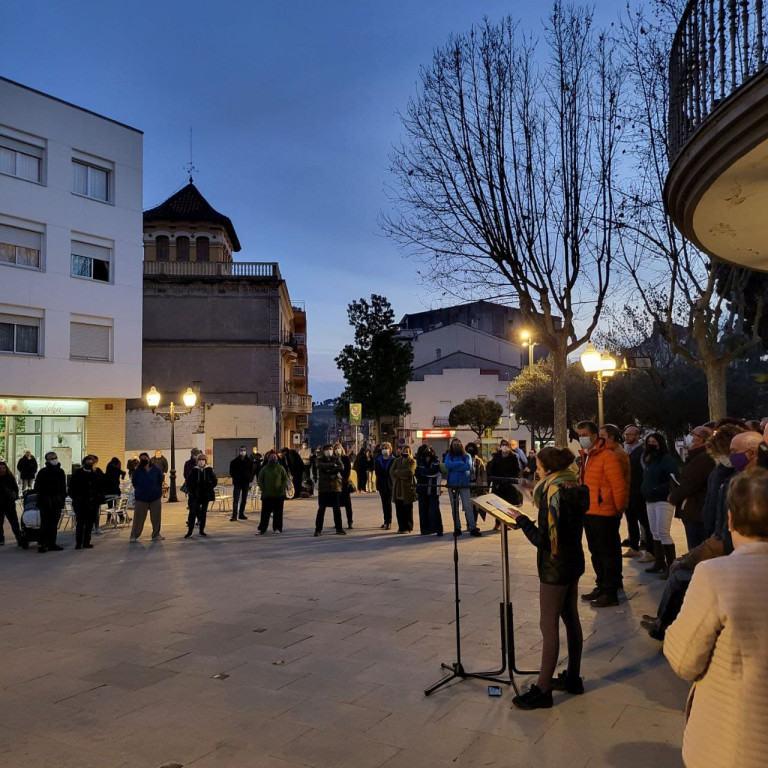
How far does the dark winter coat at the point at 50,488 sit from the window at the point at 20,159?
14622 mm

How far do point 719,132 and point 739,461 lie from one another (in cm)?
228

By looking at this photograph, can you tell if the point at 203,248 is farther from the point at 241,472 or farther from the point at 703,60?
the point at 703,60

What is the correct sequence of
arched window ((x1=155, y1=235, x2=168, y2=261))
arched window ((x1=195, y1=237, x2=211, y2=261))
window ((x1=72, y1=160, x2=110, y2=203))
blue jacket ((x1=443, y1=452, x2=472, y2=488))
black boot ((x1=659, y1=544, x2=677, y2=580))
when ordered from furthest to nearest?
arched window ((x1=195, y1=237, x2=211, y2=261)) → arched window ((x1=155, y1=235, x2=168, y2=261)) → window ((x1=72, y1=160, x2=110, y2=203)) → blue jacket ((x1=443, y1=452, x2=472, y2=488)) → black boot ((x1=659, y1=544, x2=677, y2=580))

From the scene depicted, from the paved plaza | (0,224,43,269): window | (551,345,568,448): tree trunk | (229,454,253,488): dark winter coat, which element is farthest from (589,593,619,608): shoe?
(0,224,43,269): window

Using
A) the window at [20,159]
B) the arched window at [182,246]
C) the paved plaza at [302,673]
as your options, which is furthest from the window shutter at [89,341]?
the arched window at [182,246]

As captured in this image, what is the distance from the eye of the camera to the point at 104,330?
82.7 ft

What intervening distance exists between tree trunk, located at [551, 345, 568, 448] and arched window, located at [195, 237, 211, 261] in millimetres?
35147

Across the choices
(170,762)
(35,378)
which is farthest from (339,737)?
(35,378)

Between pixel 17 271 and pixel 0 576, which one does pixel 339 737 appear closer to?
pixel 0 576

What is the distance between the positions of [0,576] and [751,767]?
10.2 m

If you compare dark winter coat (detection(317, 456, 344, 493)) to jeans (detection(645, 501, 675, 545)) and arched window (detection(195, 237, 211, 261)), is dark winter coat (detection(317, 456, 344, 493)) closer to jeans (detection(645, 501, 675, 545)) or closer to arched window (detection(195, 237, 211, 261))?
jeans (detection(645, 501, 675, 545))

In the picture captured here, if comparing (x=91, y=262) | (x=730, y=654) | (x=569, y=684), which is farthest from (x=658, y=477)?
(x=91, y=262)

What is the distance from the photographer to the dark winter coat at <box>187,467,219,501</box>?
45.3 feet

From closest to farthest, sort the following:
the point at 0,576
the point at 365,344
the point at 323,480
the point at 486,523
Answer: the point at 0,576 → the point at 323,480 → the point at 486,523 → the point at 365,344
